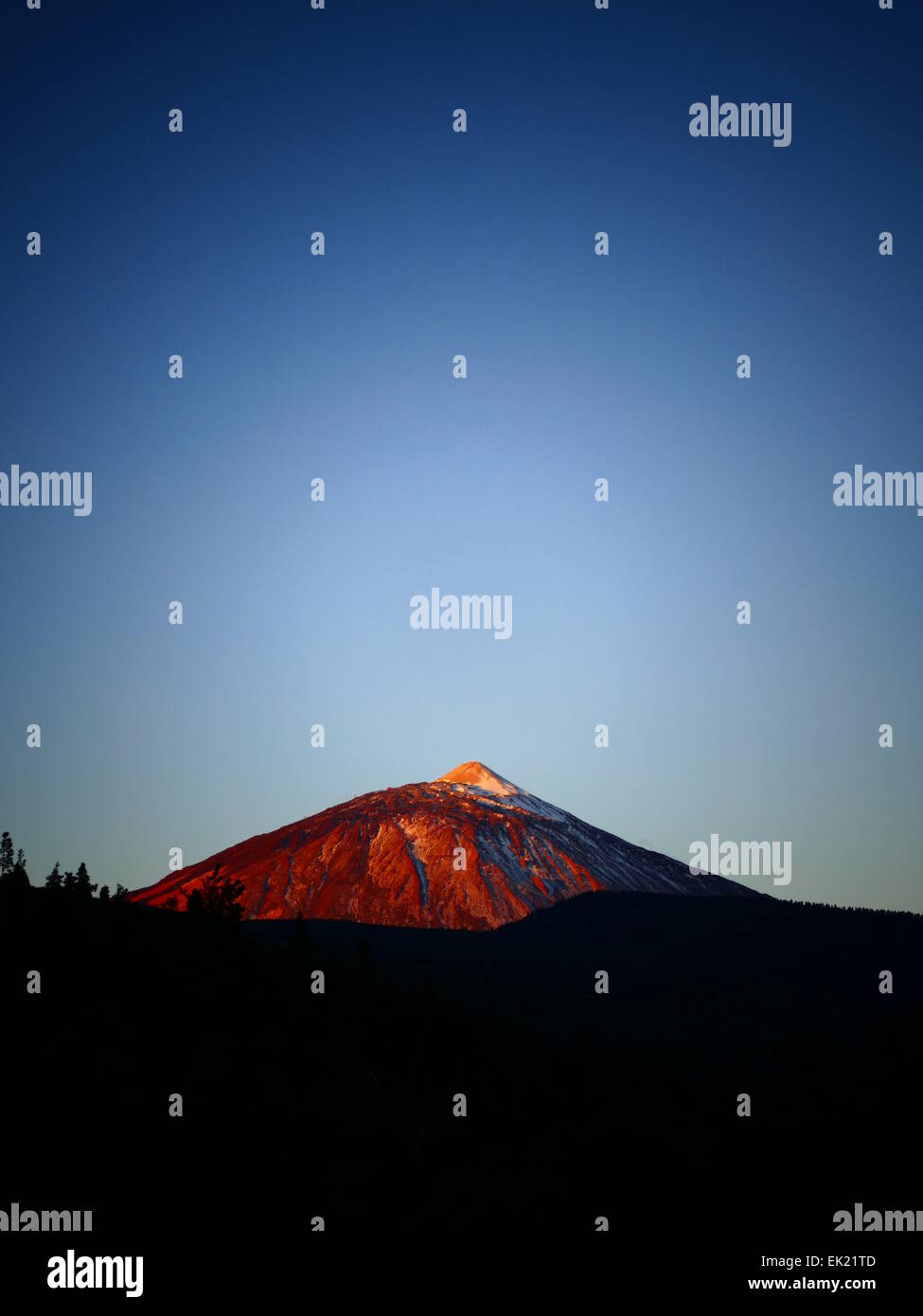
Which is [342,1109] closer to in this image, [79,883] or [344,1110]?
[344,1110]

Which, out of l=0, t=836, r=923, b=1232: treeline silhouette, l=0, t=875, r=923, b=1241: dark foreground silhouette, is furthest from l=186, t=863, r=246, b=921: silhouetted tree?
l=0, t=875, r=923, b=1241: dark foreground silhouette

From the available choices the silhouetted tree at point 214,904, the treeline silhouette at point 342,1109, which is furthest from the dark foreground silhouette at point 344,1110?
the silhouetted tree at point 214,904

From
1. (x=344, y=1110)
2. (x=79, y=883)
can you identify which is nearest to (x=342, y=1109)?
(x=344, y=1110)

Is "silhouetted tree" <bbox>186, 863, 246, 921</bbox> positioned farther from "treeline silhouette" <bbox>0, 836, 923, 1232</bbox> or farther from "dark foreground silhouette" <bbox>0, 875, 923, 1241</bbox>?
"dark foreground silhouette" <bbox>0, 875, 923, 1241</bbox>

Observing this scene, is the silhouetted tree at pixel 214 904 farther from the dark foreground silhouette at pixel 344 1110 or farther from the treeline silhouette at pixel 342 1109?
the dark foreground silhouette at pixel 344 1110
